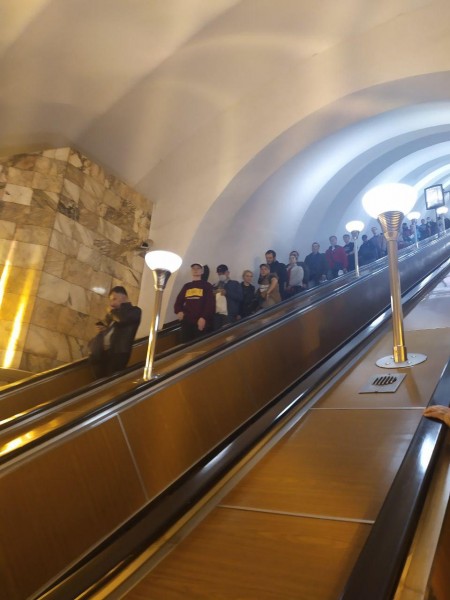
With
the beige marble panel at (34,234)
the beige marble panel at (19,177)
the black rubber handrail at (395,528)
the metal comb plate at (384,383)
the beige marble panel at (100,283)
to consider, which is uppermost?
the beige marble panel at (19,177)

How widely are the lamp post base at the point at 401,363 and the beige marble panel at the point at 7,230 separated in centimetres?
591

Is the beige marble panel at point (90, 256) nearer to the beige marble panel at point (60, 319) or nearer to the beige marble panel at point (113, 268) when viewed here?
the beige marble panel at point (113, 268)

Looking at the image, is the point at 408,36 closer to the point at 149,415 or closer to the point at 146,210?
the point at 146,210

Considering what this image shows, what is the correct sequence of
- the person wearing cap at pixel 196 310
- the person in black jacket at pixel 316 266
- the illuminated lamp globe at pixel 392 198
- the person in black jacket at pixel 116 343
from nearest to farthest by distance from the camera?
the illuminated lamp globe at pixel 392 198 → the person in black jacket at pixel 116 343 → the person wearing cap at pixel 196 310 → the person in black jacket at pixel 316 266

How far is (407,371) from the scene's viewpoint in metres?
3.49

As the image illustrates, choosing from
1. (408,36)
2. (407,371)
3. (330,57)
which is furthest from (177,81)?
(407,371)

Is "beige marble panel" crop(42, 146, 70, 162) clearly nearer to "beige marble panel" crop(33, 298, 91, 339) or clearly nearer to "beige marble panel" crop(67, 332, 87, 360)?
"beige marble panel" crop(33, 298, 91, 339)

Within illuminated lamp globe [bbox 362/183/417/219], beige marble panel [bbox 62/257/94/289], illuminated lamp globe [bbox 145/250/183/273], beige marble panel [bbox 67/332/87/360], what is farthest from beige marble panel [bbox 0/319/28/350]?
illuminated lamp globe [bbox 362/183/417/219]

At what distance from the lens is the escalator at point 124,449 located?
205cm

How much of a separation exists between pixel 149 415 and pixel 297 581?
1.65 meters

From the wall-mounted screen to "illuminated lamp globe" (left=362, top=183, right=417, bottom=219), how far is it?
12.5 meters

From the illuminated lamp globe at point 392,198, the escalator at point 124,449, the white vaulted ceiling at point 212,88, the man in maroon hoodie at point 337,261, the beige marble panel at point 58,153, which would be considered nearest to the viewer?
the escalator at point 124,449

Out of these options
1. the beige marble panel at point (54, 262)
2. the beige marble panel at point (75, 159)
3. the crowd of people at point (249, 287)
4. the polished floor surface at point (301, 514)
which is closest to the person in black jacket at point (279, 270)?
the crowd of people at point (249, 287)

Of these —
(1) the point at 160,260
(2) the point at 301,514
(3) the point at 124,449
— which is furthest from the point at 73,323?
(2) the point at 301,514
